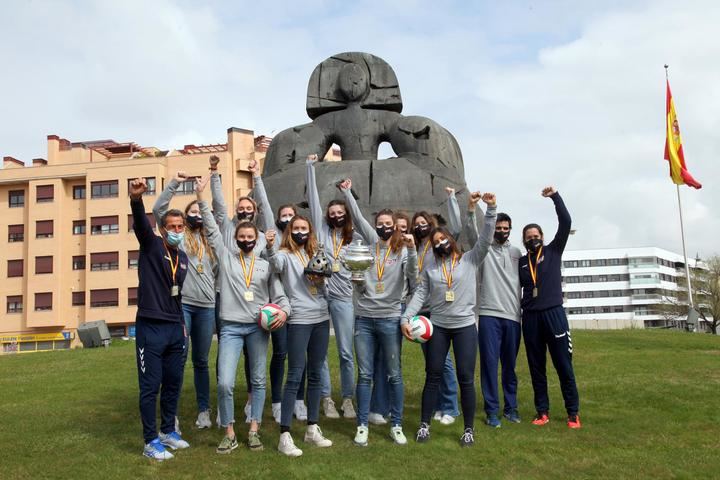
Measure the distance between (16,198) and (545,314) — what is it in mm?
49247

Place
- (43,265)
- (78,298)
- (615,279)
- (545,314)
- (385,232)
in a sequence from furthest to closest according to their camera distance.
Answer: (615,279) → (43,265) → (78,298) → (545,314) → (385,232)

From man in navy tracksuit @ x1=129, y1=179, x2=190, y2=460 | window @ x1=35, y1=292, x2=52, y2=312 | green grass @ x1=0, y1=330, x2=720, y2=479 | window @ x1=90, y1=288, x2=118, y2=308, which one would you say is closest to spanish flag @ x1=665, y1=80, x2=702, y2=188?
green grass @ x1=0, y1=330, x2=720, y2=479

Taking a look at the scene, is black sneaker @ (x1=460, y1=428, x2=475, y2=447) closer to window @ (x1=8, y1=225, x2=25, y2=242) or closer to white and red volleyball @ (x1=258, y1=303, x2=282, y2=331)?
white and red volleyball @ (x1=258, y1=303, x2=282, y2=331)

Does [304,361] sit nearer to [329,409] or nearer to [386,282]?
[386,282]

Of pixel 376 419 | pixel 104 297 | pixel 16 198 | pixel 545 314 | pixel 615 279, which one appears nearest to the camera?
pixel 376 419

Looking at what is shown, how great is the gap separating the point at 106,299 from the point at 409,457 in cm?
4306

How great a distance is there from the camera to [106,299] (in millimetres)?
45406

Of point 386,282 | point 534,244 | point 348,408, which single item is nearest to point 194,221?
point 386,282

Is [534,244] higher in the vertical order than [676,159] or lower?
lower

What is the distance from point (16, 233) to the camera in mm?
48531

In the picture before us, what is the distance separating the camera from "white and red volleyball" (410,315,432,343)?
608 cm

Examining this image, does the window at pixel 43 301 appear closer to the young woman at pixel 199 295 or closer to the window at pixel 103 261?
the window at pixel 103 261

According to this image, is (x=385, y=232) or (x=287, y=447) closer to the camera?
(x=287, y=447)

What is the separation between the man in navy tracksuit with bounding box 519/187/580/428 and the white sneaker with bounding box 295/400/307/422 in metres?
2.23
